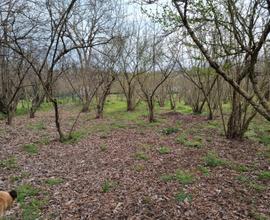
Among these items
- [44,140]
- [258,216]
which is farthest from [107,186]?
[44,140]

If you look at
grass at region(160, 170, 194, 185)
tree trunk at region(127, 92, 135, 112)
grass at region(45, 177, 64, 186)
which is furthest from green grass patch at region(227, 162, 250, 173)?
tree trunk at region(127, 92, 135, 112)

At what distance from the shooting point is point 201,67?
15492 mm

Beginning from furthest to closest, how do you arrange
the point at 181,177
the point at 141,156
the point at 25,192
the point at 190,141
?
the point at 190,141, the point at 141,156, the point at 181,177, the point at 25,192

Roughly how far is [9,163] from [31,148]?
5.00 ft

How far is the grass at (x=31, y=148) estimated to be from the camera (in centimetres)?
816

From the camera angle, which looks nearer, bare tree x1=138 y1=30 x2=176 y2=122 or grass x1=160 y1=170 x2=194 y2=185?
grass x1=160 y1=170 x2=194 y2=185

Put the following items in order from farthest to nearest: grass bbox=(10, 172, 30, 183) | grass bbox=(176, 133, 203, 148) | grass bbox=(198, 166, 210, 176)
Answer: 1. grass bbox=(176, 133, 203, 148)
2. grass bbox=(198, 166, 210, 176)
3. grass bbox=(10, 172, 30, 183)

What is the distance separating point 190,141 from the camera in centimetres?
928

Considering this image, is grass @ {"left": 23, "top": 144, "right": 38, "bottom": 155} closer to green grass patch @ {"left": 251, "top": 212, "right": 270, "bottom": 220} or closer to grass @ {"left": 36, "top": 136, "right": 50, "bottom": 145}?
grass @ {"left": 36, "top": 136, "right": 50, "bottom": 145}

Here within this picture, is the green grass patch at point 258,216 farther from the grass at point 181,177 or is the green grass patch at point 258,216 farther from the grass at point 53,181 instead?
the grass at point 53,181

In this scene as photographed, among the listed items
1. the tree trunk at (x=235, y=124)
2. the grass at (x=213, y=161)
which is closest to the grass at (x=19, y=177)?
the grass at (x=213, y=161)

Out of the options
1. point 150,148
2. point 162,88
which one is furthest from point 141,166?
→ point 162,88

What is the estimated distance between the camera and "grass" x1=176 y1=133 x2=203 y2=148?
8672mm

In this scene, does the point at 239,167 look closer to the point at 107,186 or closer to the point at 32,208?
the point at 107,186
